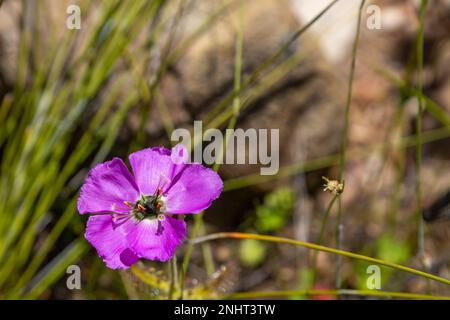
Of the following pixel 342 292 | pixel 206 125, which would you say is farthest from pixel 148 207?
pixel 206 125

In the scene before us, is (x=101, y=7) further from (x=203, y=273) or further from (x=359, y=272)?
(x=359, y=272)

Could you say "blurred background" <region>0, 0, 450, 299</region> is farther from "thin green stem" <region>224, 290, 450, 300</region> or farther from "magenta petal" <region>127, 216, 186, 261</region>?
"magenta petal" <region>127, 216, 186, 261</region>

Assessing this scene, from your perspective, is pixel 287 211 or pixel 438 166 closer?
pixel 287 211

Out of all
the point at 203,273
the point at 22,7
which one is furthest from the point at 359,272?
the point at 22,7

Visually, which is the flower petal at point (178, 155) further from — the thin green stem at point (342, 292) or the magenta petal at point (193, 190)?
the thin green stem at point (342, 292)

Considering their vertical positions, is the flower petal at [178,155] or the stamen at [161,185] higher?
the flower petal at [178,155]

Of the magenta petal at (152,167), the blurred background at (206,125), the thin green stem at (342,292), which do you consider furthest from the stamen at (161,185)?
the blurred background at (206,125)

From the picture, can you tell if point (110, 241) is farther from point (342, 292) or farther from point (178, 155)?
point (342, 292)
